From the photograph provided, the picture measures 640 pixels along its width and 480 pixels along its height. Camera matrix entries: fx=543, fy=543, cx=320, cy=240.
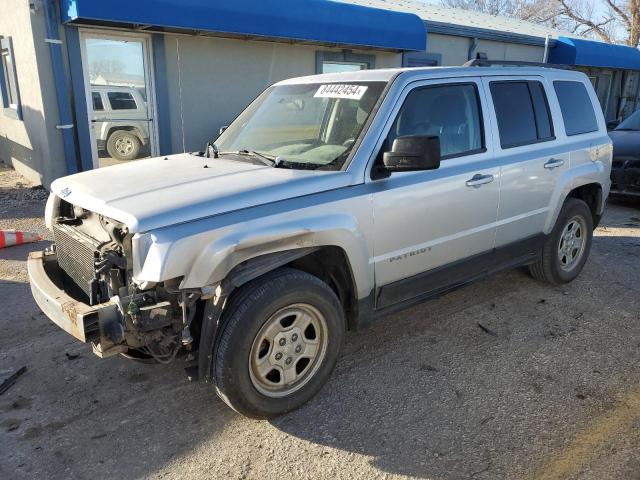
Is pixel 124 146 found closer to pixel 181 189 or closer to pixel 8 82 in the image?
pixel 8 82

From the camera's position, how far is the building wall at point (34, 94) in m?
8.35

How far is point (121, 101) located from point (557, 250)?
7.44 m

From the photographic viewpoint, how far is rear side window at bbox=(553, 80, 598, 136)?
4973mm

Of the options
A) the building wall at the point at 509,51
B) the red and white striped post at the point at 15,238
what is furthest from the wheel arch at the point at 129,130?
the building wall at the point at 509,51

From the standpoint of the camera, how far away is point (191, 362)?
3039mm

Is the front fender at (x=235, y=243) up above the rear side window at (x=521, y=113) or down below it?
below

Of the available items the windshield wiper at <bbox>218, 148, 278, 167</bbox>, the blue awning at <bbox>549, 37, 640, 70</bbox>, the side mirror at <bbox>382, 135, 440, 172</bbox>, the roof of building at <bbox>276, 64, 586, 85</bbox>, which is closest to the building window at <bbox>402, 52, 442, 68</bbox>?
the blue awning at <bbox>549, 37, 640, 70</bbox>

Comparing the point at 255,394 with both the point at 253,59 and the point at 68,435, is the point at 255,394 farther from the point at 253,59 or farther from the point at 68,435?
the point at 253,59

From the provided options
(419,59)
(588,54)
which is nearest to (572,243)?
(419,59)

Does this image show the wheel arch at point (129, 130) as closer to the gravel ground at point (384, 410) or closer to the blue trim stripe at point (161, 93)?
the blue trim stripe at point (161, 93)

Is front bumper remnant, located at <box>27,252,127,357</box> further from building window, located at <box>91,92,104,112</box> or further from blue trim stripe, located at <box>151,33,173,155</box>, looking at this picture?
blue trim stripe, located at <box>151,33,173,155</box>

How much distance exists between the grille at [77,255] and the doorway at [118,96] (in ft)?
19.8

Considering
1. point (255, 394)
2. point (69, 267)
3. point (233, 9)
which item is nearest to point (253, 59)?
point (233, 9)

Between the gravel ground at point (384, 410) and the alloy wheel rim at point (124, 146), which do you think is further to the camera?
the alloy wheel rim at point (124, 146)
